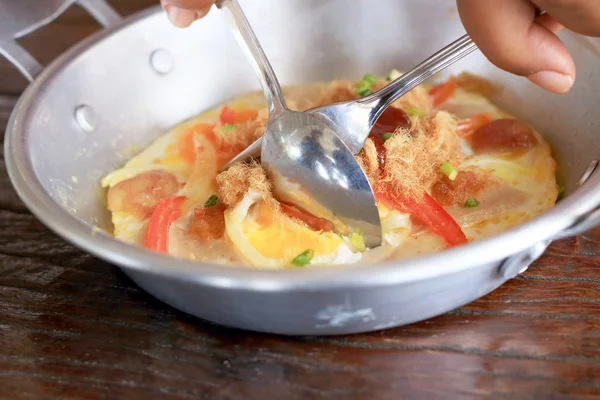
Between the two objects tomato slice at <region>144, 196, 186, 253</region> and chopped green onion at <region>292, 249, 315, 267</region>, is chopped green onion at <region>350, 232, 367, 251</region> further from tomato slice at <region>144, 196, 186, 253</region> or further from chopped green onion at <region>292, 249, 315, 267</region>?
tomato slice at <region>144, 196, 186, 253</region>

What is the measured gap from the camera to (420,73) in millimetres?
1616

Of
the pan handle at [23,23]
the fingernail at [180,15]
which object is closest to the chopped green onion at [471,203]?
the fingernail at [180,15]

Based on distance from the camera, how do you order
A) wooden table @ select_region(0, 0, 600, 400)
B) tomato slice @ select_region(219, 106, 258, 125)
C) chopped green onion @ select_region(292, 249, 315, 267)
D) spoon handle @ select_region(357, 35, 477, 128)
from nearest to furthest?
wooden table @ select_region(0, 0, 600, 400) < chopped green onion @ select_region(292, 249, 315, 267) < spoon handle @ select_region(357, 35, 477, 128) < tomato slice @ select_region(219, 106, 258, 125)

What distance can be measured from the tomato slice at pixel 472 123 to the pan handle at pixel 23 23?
54.3 inches

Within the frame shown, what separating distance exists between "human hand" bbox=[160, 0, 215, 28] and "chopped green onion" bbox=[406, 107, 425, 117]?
706mm

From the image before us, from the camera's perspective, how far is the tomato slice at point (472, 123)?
1998 mm

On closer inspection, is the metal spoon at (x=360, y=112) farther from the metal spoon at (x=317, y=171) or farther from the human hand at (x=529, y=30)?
the human hand at (x=529, y=30)

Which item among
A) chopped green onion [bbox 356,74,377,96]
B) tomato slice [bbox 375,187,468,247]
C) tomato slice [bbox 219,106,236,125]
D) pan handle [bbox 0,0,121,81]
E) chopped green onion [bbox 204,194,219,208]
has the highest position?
pan handle [bbox 0,0,121,81]

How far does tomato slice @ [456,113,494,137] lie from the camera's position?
200cm

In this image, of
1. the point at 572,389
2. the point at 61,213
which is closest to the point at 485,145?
the point at 572,389

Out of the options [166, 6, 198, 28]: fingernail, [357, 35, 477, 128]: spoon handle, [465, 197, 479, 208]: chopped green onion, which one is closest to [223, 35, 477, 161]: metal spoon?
[357, 35, 477, 128]: spoon handle

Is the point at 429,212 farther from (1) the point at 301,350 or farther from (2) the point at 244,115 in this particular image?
(2) the point at 244,115

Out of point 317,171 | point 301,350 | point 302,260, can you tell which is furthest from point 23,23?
point 301,350

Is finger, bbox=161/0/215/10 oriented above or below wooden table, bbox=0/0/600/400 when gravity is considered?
above
